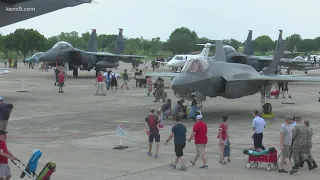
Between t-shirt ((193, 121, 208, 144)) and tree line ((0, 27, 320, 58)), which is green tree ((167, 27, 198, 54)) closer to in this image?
tree line ((0, 27, 320, 58))

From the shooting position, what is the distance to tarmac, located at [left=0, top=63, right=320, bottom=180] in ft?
41.3

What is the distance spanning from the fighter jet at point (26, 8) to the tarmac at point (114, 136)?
15.9 feet

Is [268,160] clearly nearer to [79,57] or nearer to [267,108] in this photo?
[267,108]

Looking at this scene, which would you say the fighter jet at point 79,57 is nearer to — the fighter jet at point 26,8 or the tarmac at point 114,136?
the tarmac at point 114,136

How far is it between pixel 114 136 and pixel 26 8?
15.7 metres

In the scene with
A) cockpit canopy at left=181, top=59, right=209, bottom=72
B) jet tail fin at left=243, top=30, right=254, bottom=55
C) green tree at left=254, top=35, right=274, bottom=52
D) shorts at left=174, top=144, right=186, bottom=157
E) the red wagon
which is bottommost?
the red wagon

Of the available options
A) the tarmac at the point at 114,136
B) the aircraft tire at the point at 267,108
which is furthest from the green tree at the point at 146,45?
the aircraft tire at the point at 267,108

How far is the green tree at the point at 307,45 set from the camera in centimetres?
Result: 12854

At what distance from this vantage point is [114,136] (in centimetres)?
1817

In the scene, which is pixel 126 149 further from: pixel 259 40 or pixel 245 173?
pixel 259 40

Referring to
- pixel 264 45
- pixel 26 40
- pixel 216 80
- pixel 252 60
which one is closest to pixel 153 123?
pixel 216 80

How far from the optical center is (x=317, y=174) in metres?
12.5

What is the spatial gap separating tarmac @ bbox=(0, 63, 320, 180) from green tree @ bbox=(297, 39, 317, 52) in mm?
97555

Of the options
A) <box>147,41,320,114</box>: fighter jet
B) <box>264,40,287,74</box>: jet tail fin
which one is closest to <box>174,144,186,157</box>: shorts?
<box>147,41,320,114</box>: fighter jet
